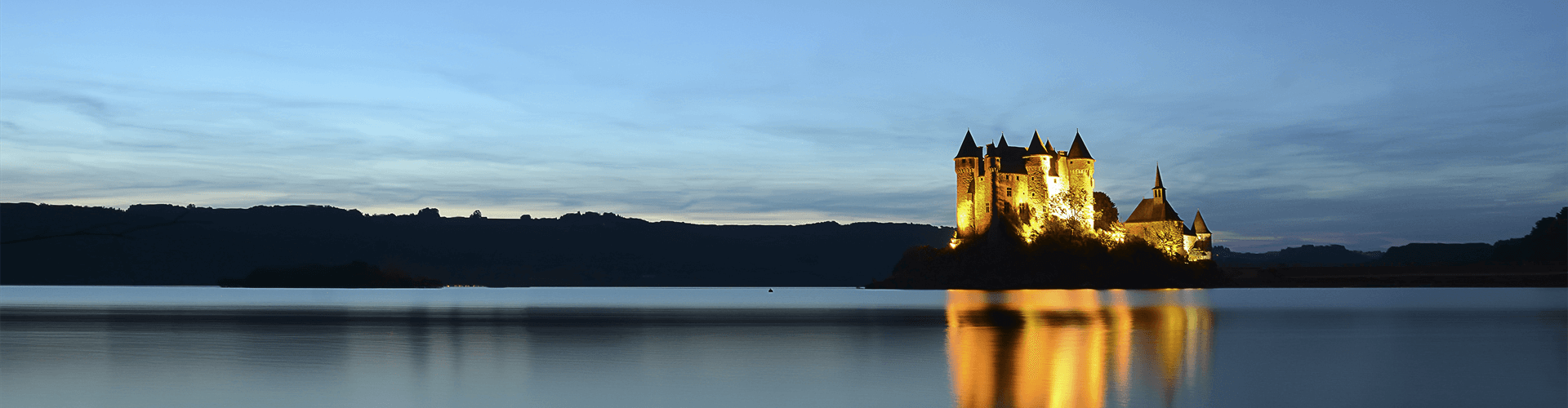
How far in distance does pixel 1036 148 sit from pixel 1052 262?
518 inches

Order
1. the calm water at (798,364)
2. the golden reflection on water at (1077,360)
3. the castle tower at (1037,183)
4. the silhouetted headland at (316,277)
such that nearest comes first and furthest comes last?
the golden reflection on water at (1077,360)
the calm water at (798,364)
the castle tower at (1037,183)
the silhouetted headland at (316,277)

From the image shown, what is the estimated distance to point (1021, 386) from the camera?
17391 millimetres

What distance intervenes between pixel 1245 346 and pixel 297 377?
20489 millimetres

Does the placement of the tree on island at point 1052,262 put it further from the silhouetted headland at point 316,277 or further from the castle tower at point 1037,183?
the silhouetted headland at point 316,277

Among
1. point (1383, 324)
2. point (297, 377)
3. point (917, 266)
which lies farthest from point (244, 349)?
point (917, 266)

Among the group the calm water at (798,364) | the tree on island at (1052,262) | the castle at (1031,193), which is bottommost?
the calm water at (798,364)

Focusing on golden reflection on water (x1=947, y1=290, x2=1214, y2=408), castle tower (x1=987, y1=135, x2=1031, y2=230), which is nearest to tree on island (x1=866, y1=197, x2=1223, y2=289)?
castle tower (x1=987, y1=135, x2=1031, y2=230)

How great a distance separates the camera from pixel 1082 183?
4747 inches

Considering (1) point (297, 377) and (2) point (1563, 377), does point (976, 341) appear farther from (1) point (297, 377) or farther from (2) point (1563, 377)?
(1) point (297, 377)

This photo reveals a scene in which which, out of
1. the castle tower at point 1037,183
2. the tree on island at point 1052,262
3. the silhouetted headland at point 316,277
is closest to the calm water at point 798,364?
the tree on island at point 1052,262

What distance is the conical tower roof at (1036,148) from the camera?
119m

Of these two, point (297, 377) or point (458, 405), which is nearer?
point (458, 405)

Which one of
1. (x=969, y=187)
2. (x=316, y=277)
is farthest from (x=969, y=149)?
(x=316, y=277)

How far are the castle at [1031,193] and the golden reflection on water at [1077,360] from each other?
71.2 meters
